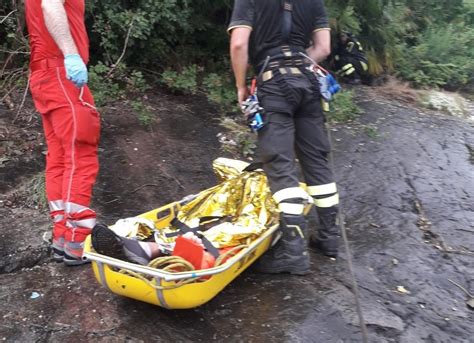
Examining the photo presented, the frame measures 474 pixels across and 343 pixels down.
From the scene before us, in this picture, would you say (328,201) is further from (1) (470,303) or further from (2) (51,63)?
(2) (51,63)

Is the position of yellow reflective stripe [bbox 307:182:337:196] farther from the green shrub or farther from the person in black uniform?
the green shrub

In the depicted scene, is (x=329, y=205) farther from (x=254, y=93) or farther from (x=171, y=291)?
(x=171, y=291)

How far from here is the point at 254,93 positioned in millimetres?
4230

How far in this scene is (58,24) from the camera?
370 cm

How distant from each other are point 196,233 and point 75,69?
4.51ft

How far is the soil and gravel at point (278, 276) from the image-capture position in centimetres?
355

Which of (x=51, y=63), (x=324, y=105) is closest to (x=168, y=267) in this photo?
(x=51, y=63)

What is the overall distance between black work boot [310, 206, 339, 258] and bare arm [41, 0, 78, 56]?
2.25m

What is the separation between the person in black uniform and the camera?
4032 mm

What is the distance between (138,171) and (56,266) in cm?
175

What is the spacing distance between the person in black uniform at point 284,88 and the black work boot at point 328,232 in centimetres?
37

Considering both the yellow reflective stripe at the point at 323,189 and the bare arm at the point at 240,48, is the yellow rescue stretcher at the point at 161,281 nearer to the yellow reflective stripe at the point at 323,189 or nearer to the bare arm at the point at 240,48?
the yellow reflective stripe at the point at 323,189

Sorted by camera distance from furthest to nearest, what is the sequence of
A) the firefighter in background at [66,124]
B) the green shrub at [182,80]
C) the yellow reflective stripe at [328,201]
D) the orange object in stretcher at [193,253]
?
the green shrub at [182,80]
the yellow reflective stripe at [328,201]
the firefighter in background at [66,124]
the orange object in stretcher at [193,253]

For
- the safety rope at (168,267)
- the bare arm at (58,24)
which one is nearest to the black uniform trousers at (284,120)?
the safety rope at (168,267)
